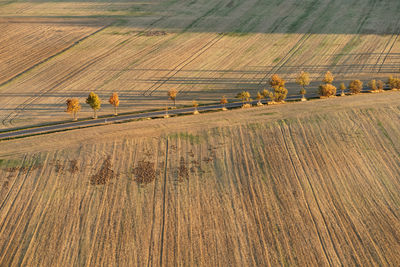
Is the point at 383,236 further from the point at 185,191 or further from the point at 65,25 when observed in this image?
the point at 65,25

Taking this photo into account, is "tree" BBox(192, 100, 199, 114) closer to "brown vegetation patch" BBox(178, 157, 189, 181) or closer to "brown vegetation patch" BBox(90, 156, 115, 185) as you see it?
"brown vegetation patch" BBox(178, 157, 189, 181)

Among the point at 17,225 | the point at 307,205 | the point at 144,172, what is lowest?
the point at 17,225

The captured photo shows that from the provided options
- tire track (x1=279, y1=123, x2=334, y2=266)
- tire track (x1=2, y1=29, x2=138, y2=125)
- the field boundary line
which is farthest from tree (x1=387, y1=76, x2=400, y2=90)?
the field boundary line

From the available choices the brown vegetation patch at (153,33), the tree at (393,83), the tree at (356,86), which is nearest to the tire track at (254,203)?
the tree at (356,86)

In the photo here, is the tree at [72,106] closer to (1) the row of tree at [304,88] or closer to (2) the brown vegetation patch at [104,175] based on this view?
(2) the brown vegetation patch at [104,175]

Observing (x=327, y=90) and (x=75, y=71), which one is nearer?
(x=327, y=90)

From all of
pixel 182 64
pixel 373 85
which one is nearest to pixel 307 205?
pixel 373 85

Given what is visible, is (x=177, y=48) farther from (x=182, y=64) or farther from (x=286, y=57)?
(x=286, y=57)

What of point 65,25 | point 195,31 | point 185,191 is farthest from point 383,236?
point 65,25
